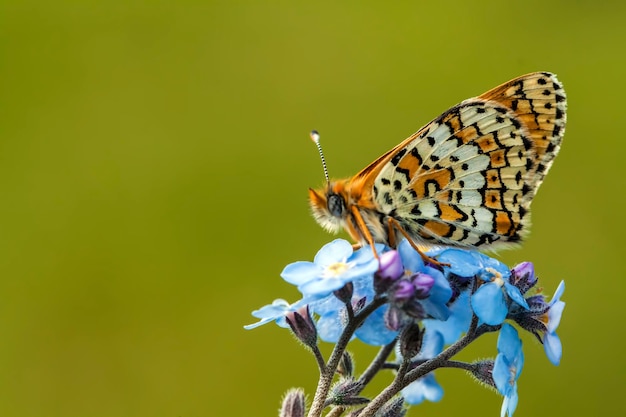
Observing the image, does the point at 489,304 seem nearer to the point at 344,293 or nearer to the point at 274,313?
the point at 344,293

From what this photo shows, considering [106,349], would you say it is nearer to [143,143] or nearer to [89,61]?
[143,143]

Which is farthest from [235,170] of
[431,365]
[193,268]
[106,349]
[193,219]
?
[431,365]

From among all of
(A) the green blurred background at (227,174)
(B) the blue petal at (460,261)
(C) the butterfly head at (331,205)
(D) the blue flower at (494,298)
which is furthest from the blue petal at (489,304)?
(A) the green blurred background at (227,174)

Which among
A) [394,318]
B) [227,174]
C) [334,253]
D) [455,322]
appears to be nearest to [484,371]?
[455,322]

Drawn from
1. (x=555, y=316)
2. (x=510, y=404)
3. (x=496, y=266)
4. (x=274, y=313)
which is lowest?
(x=510, y=404)

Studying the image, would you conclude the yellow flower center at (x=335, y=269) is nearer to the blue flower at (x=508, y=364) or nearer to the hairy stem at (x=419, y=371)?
the hairy stem at (x=419, y=371)
